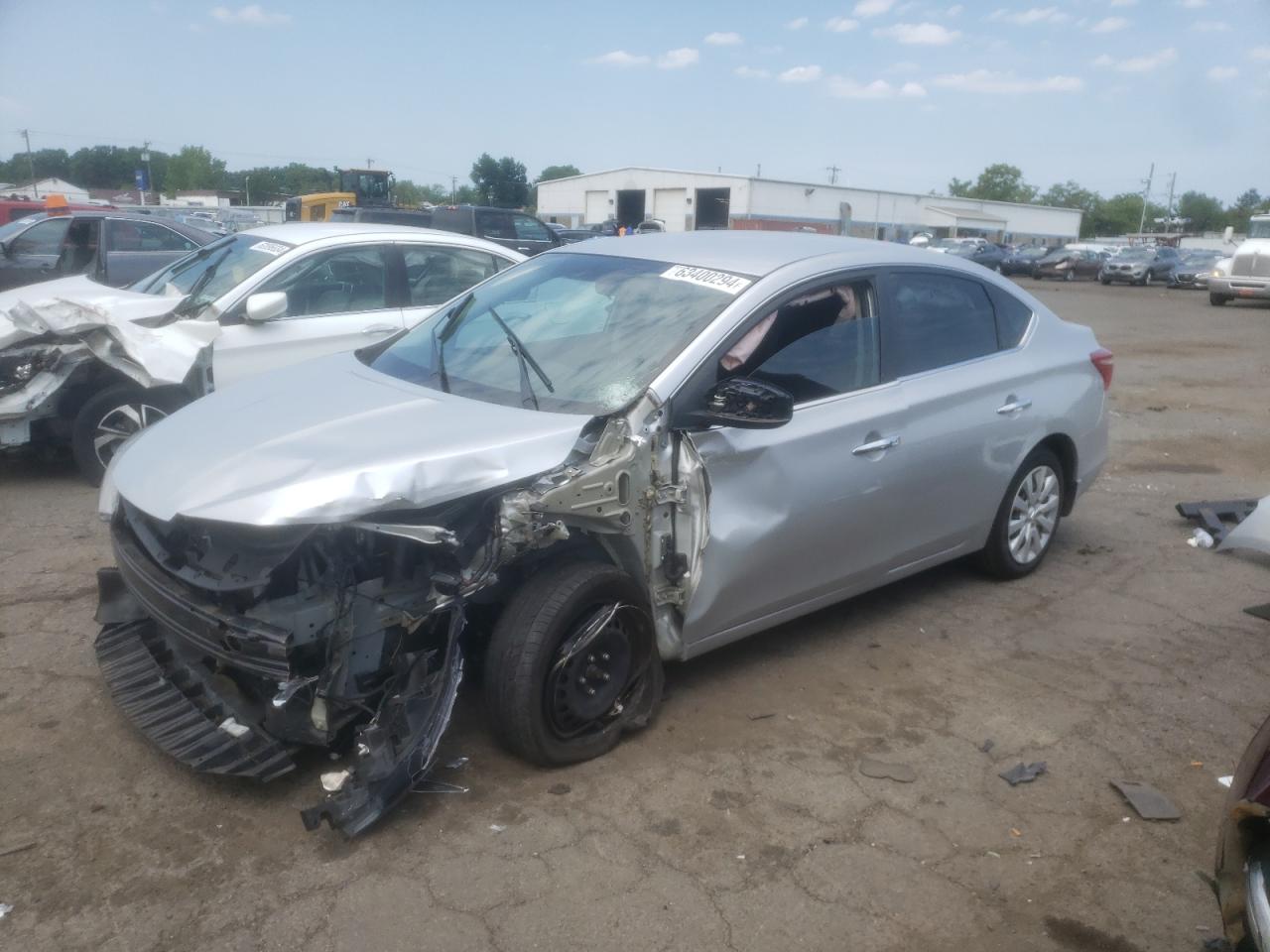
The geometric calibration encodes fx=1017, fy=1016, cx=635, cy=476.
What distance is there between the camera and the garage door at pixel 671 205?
162 ft

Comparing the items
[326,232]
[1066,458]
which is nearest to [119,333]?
[326,232]

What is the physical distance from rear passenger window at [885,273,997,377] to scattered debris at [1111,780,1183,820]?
1801 millimetres

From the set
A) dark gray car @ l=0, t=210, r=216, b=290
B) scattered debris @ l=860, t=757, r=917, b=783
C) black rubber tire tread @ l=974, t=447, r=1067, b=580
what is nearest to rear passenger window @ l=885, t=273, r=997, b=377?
black rubber tire tread @ l=974, t=447, r=1067, b=580

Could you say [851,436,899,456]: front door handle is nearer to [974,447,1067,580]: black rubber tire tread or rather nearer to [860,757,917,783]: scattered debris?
[974,447,1067,580]: black rubber tire tread

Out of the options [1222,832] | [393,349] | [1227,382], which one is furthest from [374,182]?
[1222,832]

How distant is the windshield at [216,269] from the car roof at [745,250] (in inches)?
110

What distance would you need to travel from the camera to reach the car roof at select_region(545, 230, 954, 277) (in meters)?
4.10

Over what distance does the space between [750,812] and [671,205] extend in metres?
49.5

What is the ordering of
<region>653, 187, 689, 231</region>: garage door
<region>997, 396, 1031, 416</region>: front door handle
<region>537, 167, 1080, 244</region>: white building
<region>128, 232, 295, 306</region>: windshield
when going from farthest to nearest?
1. <region>653, 187, 689, 231</region>: garage door
2. <region>537, 167, 1080, 244</region>: white building
3. <region>128, 232, 295, 306</region>: windshield
4. <region>997, 396, 1031, 416</region>: front door handle

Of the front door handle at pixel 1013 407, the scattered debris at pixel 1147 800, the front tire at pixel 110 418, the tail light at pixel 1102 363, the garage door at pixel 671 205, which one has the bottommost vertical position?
the scattered debris at pixel 1147 800

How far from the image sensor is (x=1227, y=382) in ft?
40.5

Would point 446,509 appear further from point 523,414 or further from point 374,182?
point 374,182

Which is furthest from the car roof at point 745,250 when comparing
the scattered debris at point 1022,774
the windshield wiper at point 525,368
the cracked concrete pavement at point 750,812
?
the scattered debris at point 1022,774

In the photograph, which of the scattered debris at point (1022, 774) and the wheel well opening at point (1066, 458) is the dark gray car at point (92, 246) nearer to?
the wheel well opening at point (1066, 458)
